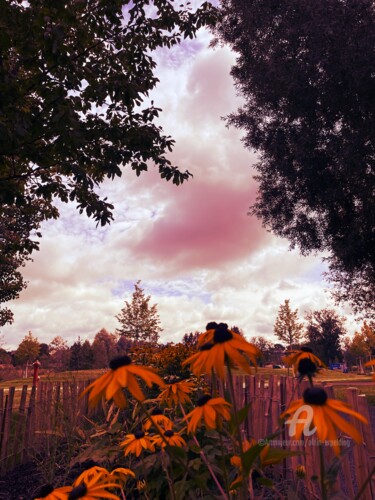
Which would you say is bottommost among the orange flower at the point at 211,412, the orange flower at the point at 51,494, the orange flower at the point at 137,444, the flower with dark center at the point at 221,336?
the orange flower at the point at 51,494

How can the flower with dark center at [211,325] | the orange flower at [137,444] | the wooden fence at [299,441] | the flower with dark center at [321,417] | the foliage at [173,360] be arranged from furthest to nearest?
the foliage at [173,360] < the wooden fence at [299,441] < the orange flower at [137,444] < the flower with dark center at [211,325] < the flower with dark center at [321,417]

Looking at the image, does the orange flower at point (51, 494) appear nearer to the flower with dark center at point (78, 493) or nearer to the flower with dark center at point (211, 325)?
the flower with dark center at point (78, 493)

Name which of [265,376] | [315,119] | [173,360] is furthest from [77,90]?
[265,376]

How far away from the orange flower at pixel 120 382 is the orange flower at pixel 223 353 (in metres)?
0.16

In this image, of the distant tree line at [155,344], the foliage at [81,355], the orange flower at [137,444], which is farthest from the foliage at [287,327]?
the orange flower at [137,444]

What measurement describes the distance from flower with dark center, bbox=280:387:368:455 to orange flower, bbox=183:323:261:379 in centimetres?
19

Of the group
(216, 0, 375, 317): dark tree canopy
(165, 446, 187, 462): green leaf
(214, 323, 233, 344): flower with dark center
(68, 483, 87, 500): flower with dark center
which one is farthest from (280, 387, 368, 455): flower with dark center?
(216, 0, 375, 317): dark tree canopy

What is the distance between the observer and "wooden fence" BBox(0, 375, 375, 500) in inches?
139

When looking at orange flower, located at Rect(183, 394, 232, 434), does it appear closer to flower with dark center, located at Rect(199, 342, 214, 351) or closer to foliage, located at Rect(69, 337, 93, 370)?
flower with dark center, located at Rect(199, 342, 214, 351)

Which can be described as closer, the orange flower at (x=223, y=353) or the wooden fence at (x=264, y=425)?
the orange flower at (x=223, y=353)

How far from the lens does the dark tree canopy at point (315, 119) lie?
13203mm

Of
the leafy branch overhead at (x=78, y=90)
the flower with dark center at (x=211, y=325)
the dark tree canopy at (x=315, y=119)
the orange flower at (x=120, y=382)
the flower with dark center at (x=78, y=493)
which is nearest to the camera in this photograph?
the orange flower at (x=120, y=382)

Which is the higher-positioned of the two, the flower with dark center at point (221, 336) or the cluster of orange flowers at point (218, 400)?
the flower with dark center at point (221, 336)

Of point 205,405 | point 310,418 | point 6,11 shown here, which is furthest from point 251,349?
point 6,11
